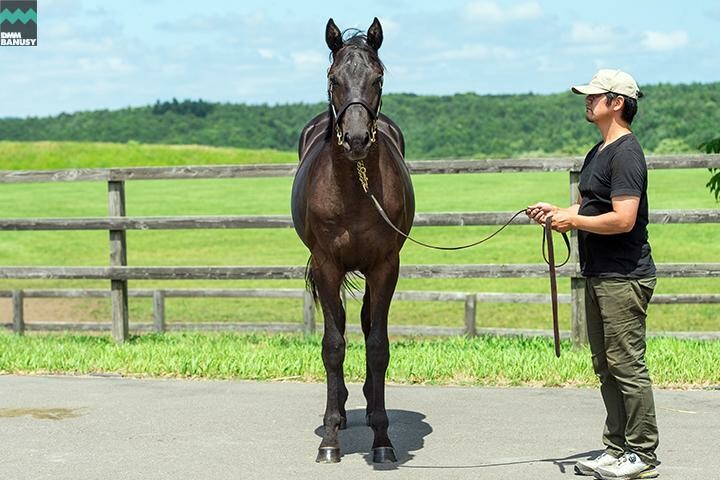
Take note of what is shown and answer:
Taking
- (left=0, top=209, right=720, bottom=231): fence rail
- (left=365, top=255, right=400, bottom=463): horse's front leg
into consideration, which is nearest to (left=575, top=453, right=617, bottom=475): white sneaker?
(left=365, top=255, right=400, bottom=463): horse's front leg

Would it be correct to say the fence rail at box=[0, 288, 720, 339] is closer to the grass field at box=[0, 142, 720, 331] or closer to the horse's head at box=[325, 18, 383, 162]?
the grass field at box=[0, 142, 720, 331]

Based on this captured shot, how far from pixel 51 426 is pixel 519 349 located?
185 inches

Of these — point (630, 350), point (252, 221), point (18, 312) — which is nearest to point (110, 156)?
point (18, 312)

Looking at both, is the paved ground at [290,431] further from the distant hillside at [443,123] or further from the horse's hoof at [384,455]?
the distant hillside at [443,123]

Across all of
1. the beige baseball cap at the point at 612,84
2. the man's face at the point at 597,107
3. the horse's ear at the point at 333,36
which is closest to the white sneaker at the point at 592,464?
the man's face at the point at 597,107

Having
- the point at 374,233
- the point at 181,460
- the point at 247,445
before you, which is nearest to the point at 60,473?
the point at 181,460

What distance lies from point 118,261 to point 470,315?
13.5 feet

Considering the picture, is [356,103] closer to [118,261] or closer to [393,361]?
[393,361]

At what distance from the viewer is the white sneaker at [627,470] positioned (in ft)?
19.1

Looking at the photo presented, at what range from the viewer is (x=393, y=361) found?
9.62 metres

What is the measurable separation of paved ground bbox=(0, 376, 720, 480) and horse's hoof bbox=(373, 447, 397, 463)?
0.07 m

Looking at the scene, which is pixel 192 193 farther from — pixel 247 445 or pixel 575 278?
pixel 247 445

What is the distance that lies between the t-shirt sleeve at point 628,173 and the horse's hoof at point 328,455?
2240 mm

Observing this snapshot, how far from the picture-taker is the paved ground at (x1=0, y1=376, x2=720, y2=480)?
616 cm
